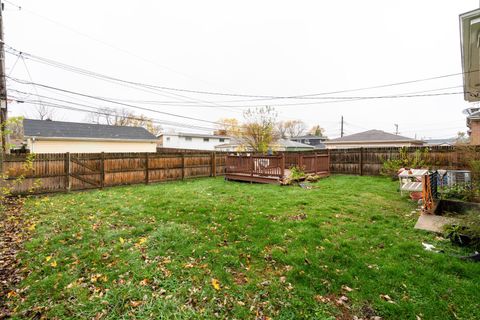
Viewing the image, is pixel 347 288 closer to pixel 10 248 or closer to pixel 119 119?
pixel 10 248

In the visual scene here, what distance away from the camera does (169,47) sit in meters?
17.8

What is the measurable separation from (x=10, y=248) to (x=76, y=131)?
1792cm

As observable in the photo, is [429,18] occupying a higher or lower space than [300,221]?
higher

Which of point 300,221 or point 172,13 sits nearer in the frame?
point 300,221

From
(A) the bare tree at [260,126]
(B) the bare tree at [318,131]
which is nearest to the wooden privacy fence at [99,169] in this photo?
(A) the bare tree at [260,126]

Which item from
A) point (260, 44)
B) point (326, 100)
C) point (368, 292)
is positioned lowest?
point (368, 292)

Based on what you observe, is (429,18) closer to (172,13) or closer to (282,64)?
(282,64)

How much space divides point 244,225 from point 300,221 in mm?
1208

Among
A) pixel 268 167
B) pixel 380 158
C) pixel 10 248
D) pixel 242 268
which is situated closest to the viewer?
pixel 242 268

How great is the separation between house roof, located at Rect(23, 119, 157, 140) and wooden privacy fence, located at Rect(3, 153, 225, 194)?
1028cm

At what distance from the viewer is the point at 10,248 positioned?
13.4ft

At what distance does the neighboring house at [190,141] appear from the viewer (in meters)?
30.8

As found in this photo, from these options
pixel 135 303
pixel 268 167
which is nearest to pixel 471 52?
pixel 268 167

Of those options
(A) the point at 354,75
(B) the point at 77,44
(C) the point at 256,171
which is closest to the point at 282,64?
(A) the point at 354,75
